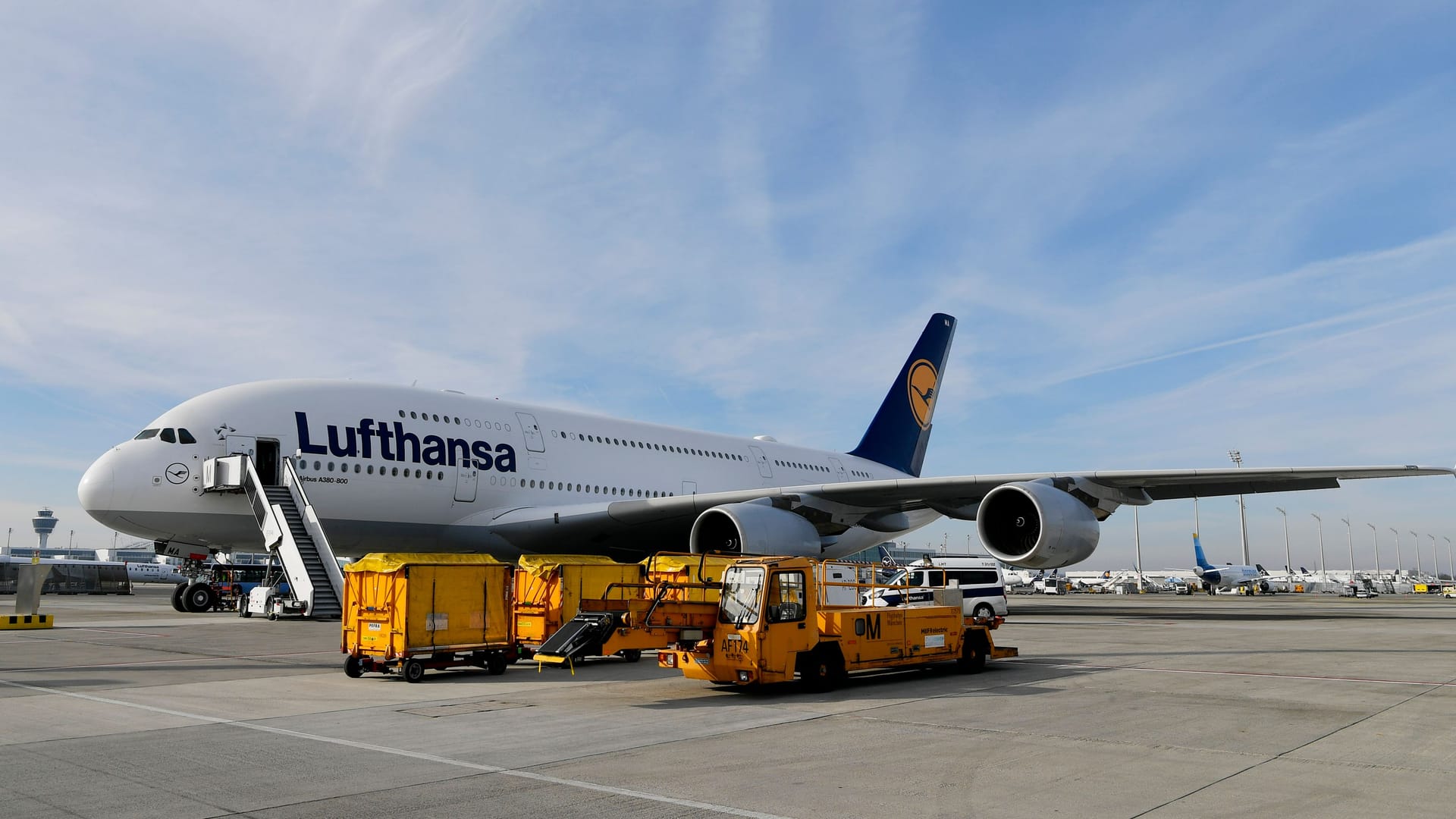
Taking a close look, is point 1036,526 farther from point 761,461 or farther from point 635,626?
point 761,461

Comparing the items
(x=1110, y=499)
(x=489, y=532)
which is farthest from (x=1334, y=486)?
(x=489, y=532)

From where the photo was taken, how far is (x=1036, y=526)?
1825 cm

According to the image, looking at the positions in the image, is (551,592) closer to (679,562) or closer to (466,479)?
(679,562)

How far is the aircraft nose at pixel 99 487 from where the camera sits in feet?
55.8

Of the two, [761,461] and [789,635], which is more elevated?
[761,461]

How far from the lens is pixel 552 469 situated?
22094 millimetres

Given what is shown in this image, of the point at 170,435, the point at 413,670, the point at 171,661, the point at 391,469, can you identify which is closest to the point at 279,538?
the point at 391,469

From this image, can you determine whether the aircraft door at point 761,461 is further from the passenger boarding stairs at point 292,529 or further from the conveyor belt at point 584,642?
the conveyor belt at point 584,642

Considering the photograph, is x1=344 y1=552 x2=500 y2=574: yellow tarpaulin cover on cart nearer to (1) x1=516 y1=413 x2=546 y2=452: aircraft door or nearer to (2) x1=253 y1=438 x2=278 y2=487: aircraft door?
(2) x1=253 y1=438 x2=278 y2=487: aircraft door

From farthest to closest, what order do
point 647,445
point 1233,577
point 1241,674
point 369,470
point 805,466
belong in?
1. point 1233,577
2. point 805,466
3. point 647,445
4. point 369,470
5. point 1241,674

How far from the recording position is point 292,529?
54.6 feet

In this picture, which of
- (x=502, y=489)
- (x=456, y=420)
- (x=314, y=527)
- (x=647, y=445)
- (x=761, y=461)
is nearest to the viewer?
(x=314, y=527)

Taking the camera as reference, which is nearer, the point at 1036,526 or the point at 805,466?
the point at 1036,526

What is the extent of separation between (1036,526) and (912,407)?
16.3 meters
